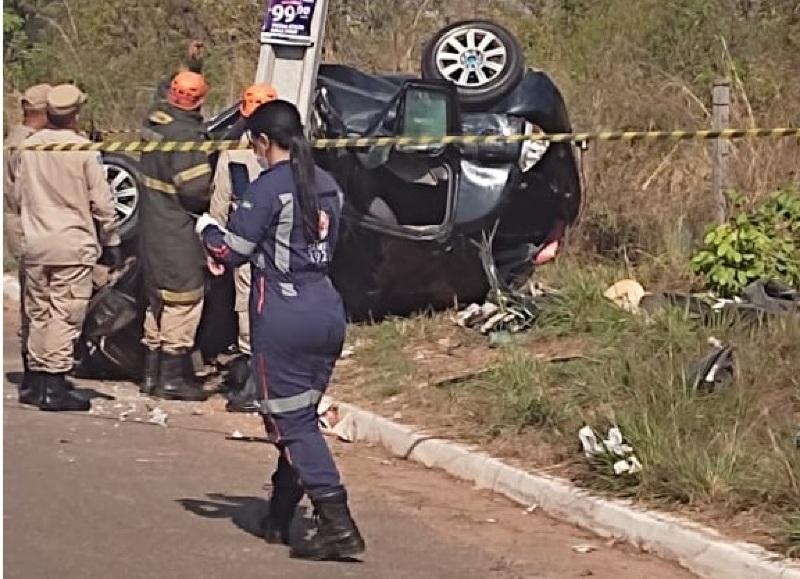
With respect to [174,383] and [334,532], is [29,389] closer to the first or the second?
[174,383]

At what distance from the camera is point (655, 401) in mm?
7887

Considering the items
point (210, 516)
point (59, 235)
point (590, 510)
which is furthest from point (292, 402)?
point (59, 235)

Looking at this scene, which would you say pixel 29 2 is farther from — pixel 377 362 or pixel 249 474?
pixel 249 474

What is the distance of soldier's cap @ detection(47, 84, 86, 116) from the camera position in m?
9.56

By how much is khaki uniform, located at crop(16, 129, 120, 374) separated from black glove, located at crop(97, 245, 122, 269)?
→ 0.20 meters

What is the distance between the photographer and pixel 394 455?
8.95 meters

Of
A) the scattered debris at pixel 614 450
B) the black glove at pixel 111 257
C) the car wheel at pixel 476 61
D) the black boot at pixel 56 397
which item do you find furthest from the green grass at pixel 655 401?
the car wheel at pixel 476 61

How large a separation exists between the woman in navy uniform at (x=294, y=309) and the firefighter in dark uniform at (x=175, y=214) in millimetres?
3349

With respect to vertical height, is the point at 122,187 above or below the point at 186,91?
below

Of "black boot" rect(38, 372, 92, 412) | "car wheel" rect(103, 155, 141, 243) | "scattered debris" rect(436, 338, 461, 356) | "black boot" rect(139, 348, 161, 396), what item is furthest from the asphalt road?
"car wheel" rect(103, 155, 141, 243)

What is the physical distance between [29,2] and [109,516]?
2034 centimetres

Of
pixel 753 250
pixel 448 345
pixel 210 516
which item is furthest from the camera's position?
pixel 753 250

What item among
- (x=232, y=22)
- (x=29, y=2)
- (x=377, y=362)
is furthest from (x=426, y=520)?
(x=29, y=2)

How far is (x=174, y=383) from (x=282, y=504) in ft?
12.0
